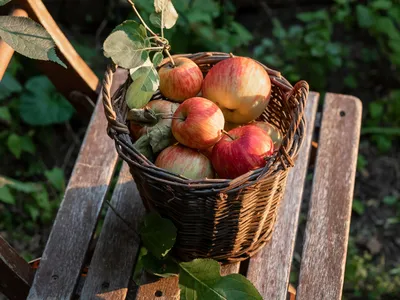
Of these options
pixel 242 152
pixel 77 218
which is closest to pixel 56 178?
pixel 77 218

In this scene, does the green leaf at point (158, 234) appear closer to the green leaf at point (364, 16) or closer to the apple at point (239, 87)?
the apple at point (239, 87)

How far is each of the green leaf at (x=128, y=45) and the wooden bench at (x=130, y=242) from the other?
376mm

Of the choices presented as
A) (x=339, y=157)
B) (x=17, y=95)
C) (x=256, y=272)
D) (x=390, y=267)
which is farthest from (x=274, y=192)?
(x=17, y=95)

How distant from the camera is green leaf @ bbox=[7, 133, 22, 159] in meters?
1.87

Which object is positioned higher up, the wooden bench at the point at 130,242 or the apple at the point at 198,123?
the apple at the point at 198,123

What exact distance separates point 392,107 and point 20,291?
1431 mm

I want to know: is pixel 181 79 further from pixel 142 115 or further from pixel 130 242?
pixel 130 242

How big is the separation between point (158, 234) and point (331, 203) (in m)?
0.40

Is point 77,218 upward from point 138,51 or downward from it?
downward

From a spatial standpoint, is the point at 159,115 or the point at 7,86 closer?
the point at 159,115

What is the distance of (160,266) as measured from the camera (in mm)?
1112

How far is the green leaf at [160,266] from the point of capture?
111 cm

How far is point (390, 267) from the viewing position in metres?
1.79

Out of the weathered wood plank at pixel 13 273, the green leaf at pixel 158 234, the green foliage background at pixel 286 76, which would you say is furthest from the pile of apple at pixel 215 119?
the green foliage background at pixel 286 76
